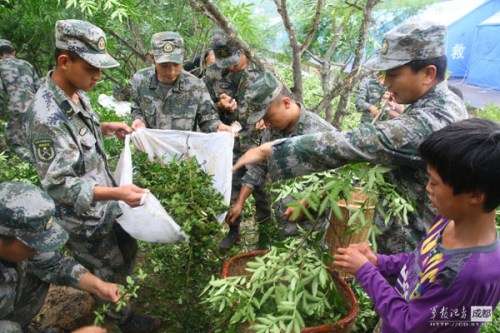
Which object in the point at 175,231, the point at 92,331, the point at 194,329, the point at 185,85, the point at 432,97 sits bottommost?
the point at 194,329

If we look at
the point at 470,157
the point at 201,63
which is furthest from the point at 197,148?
the point at 201,63

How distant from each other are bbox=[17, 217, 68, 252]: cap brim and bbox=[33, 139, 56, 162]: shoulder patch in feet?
1.55

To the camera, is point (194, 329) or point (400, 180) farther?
point (194, 329)

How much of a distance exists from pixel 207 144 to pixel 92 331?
4.87ft

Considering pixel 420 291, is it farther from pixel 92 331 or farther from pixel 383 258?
pixel 92 331

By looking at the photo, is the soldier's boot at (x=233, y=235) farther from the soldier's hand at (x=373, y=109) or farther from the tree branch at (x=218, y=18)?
the soldier's hand at (x=373, y=109)

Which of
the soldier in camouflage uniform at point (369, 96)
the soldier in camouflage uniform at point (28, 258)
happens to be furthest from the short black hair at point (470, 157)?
the soldier in camouflage uniform at point (369, 96)

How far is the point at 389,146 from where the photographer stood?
181 cm

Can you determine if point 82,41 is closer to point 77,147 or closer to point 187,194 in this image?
point 77,147

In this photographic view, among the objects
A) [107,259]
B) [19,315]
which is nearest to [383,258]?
[107,259]

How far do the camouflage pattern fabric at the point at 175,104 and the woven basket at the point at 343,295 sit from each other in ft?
4.96

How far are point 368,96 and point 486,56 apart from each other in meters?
10.3

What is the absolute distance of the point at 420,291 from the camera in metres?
1.62

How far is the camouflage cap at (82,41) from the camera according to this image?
2461 millimetres
